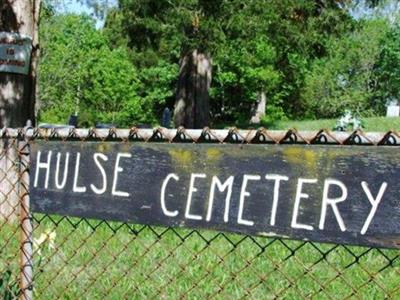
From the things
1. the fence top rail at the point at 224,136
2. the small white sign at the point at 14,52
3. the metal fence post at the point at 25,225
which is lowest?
the metal fence post at the point at 25,225

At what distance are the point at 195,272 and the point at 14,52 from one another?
2.92 metres

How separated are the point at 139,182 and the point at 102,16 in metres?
29.2

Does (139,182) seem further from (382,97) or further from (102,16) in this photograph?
(382,97)

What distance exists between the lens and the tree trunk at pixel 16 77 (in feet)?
21.1

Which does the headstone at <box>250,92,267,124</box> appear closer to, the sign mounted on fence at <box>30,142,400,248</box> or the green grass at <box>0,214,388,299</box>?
the green grass at <box>0,214,388,299</box>

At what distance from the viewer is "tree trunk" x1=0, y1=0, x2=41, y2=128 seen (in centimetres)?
644

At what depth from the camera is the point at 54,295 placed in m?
4.26

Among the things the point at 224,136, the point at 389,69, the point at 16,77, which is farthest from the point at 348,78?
the point at 224,136

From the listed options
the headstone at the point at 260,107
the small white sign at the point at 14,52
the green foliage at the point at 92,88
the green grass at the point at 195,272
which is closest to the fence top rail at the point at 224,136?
the green grass at the point at 195,272

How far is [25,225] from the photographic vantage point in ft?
11.0

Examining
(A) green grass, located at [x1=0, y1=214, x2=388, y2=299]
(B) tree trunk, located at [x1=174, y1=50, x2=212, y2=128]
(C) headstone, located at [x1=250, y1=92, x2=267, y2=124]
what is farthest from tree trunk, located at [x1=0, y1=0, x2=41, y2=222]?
(C) headstone, located at [x1=250, y1=92, x2=267, y2=124]

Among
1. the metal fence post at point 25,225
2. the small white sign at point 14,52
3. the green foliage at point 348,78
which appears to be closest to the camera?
the metal fence post at point 25,225

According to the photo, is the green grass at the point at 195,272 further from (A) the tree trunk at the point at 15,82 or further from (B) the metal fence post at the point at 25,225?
(A) the tree trunk at the point at 15,82

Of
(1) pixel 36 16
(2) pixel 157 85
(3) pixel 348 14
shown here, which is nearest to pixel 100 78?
(2) pixel 157 85
